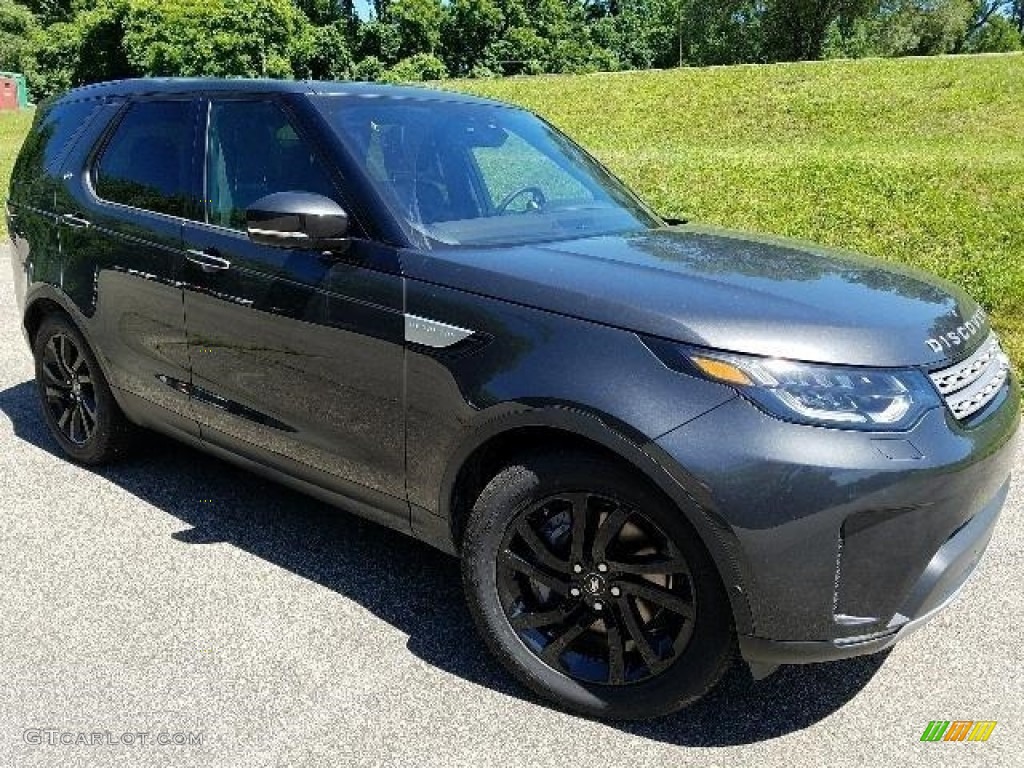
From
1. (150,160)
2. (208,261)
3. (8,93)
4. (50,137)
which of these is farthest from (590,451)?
(8,93)

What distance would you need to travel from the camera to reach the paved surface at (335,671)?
8.57 ft

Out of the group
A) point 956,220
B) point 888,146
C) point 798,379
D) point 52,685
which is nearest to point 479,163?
point 798,379

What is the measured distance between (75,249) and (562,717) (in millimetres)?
3020

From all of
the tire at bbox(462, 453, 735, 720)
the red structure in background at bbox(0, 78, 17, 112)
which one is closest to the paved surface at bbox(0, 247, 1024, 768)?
the tire at bbox(462, 453, 735, 720)

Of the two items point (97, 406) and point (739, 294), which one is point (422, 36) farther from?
point (739, 294)

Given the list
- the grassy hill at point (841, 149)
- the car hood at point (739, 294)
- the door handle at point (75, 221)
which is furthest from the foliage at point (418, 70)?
the car hood at point (739, 294)

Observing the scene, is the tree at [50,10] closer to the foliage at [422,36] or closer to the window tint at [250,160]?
the foliage at [422,36]

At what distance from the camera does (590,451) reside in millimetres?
2621

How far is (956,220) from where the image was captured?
965 centimetres

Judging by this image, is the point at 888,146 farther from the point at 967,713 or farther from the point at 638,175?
the point at 967,713

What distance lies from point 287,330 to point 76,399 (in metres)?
1.89

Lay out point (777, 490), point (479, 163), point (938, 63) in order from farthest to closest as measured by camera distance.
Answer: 1. point (938, 63)
2. point (479, 163)
3. point (777, 490)

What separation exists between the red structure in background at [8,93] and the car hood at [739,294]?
204 feet

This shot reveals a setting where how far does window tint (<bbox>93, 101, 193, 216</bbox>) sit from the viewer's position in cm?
384
